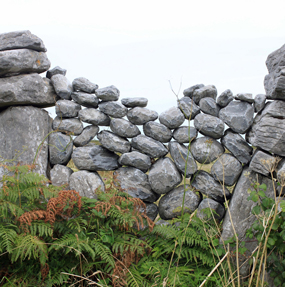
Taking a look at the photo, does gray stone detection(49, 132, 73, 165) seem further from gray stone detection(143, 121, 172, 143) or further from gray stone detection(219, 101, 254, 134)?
gray stone detection(219, 101, 254, 134)

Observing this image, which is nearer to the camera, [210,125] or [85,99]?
[210,125]

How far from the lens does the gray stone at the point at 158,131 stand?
12.0 ft

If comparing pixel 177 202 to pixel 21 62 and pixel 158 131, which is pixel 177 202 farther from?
pixel 21 62

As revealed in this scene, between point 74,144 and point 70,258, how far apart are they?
1.58 metres

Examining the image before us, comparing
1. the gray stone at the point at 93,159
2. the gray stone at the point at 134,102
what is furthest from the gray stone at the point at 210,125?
the gray stone at the point at 93,159

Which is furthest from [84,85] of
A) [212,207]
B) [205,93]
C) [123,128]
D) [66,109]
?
[212,207]

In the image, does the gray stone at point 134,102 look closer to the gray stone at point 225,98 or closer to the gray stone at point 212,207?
the gray stone at point 225,98

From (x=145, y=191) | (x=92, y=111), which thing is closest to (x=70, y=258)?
(x=145, y=191)

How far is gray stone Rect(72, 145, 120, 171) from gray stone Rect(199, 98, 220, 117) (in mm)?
1290

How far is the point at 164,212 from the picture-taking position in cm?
369

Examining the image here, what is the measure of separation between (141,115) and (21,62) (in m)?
1.64

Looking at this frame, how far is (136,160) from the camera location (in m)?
3.65

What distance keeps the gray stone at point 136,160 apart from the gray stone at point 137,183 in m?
0.09

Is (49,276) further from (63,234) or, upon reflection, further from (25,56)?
(25,56)
